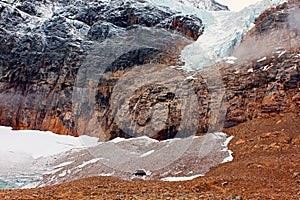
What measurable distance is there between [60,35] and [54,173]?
981 inches

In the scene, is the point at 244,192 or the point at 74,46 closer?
the point at 244,192

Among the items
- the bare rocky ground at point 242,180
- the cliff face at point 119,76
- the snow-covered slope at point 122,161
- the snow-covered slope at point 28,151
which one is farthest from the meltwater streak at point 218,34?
the snow-covered slope at point 28,151

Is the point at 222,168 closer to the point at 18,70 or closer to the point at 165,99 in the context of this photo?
the point at 165,99

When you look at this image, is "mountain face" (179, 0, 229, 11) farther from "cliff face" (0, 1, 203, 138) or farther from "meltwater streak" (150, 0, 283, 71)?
"cliff face" (0, 1, 203, 138)

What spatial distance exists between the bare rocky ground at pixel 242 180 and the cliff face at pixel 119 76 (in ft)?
11.6

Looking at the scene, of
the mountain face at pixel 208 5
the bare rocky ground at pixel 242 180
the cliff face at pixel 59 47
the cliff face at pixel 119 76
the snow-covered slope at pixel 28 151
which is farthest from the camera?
the mountain face at pixel 208 5

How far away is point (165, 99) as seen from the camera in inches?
947

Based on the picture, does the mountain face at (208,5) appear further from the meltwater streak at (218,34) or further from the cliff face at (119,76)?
the cliff face at (119,76)

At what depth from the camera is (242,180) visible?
787cm

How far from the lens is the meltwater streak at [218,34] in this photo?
27.7 metres

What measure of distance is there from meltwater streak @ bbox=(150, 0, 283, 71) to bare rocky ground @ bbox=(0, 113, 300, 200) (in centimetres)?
1262

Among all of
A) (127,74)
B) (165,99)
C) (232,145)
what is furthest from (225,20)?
(232,145)

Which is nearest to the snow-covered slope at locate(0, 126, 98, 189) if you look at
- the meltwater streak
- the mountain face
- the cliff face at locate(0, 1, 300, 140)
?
the cliff face at locate(0, 1, 300, 140)

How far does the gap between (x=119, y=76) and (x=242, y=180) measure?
24.7 m
